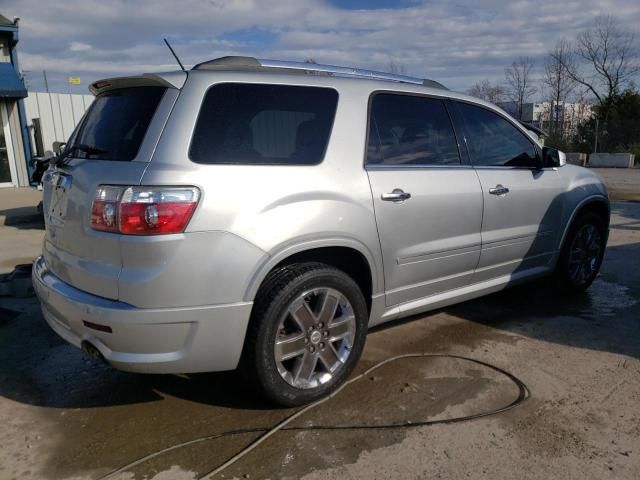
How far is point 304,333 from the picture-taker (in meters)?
3.26

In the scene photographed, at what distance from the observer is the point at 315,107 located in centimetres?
338

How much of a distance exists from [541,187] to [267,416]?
117 inches

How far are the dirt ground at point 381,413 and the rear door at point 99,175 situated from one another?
2.76 ft

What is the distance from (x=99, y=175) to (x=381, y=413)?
2.02 metres

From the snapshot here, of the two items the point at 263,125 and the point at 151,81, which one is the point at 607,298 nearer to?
the point at 263,125

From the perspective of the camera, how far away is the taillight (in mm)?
2717

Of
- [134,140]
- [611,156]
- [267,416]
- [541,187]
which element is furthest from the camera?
[611,156]

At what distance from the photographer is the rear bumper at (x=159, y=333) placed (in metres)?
2.78

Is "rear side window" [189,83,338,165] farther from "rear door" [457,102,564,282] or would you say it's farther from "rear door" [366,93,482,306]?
"rear door" [457,102,564,282]

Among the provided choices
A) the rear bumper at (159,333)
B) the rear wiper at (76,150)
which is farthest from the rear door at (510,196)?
the rear wiper at (76,150)

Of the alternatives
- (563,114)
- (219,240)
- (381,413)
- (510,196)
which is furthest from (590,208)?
(563,114)

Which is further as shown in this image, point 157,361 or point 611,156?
point 611,156

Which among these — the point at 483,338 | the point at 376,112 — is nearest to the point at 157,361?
the point at 376,112

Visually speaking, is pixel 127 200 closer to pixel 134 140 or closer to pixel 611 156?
pixel 134 140
